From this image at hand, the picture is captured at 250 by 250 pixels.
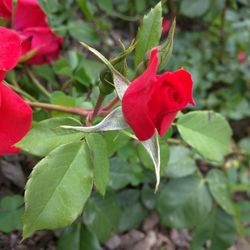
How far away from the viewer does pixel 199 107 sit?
4.80 ft

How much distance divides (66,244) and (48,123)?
1.18 ft

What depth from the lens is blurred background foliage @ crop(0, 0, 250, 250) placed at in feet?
3.28

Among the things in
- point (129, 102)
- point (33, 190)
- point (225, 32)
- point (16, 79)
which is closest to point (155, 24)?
point (129, 102)

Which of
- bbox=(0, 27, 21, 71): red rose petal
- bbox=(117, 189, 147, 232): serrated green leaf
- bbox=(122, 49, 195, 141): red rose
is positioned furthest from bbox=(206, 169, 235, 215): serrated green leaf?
bbox=(0, 27, 21, 71): red rose petal

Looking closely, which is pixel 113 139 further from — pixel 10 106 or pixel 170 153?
pixel 170 153

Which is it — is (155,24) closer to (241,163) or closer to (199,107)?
(199,107)

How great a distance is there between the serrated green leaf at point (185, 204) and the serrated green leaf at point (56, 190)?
51cm

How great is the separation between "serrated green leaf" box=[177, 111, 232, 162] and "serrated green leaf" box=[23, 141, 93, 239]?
0.94ft

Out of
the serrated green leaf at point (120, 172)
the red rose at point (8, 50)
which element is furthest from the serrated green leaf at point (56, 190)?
the serrated green leaf at point (120, 172)

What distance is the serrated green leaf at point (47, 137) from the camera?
0.70 m

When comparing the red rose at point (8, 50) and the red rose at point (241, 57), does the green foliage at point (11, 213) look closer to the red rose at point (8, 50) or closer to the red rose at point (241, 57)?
the red rose at point (8, 50)

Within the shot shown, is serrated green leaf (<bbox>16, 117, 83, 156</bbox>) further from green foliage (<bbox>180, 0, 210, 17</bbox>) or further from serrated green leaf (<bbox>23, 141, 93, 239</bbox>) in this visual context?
green foliage (<bbox>180, 0, 210, 17</bbox>)

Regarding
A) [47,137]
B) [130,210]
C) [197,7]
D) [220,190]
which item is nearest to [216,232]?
[220,190]

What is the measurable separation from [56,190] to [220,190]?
1.99 ft
